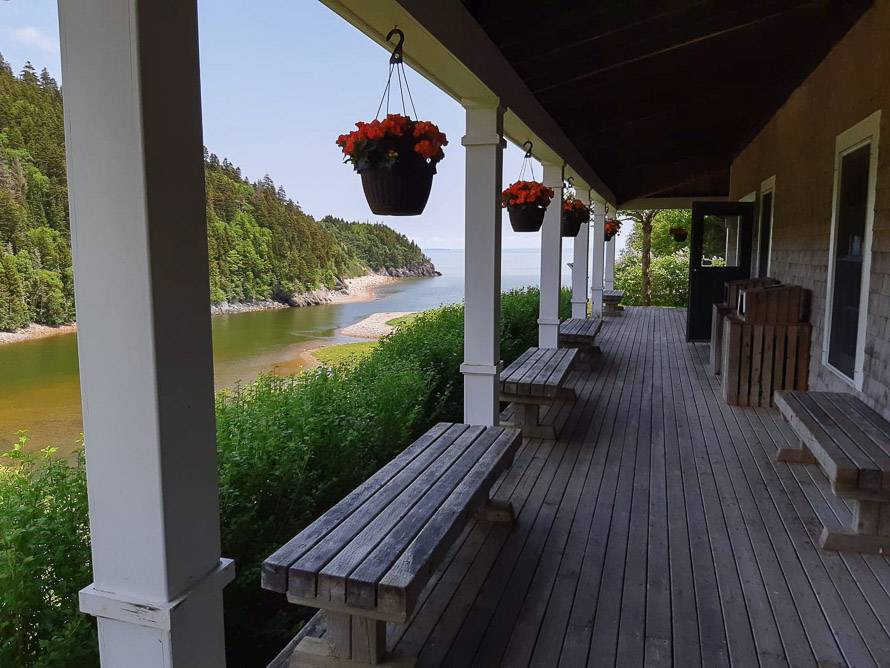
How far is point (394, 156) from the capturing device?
234 centimetres

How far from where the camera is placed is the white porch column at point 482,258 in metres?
3.49

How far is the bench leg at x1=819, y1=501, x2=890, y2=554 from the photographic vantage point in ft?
9.28

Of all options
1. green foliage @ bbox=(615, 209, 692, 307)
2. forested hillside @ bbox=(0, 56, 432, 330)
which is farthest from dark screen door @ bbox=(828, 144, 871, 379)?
green foliage @ bbox=(615, 209, 692, 307)

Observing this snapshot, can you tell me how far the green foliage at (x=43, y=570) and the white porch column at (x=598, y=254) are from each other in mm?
9260

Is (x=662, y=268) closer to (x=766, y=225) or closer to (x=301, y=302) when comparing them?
(x=766, y=225)

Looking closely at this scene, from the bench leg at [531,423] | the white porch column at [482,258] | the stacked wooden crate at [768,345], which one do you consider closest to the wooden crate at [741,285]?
the stacked wooden crate at [768,345]

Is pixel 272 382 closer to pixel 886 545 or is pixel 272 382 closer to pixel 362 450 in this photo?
pixel 362 450

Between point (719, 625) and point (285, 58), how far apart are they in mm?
14817

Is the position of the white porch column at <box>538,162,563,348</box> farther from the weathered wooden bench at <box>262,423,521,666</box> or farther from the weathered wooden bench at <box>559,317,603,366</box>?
the weathered wooden bench at <box>262,423,521,666</box>

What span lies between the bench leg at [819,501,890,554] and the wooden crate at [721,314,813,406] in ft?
8.56

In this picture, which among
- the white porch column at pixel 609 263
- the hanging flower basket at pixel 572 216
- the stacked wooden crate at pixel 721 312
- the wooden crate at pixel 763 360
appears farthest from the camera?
the white porch column at pixel 609 263

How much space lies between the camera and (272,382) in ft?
12.4

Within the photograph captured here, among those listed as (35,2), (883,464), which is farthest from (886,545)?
(35,2)

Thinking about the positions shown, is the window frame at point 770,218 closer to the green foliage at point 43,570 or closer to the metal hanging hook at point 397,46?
the metal hanging hook at point 397,46
